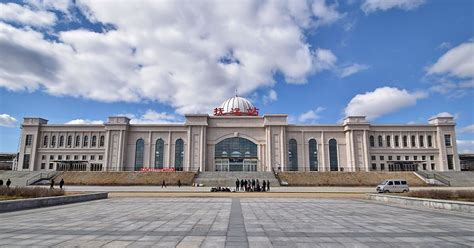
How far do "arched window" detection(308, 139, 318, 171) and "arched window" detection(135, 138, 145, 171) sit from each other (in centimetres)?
3872

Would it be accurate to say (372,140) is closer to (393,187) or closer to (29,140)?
(393,187)

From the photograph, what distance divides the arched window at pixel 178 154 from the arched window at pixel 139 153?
779 cm

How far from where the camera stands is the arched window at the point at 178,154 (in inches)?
2697

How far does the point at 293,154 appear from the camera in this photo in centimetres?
6912

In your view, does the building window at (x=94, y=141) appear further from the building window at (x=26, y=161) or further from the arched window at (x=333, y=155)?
the arched window at (x=333, y=155)

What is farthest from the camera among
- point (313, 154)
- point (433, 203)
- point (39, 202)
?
point (313, 154)

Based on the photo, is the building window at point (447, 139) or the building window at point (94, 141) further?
the building window at point (94, 141)

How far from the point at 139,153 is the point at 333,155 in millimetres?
45068

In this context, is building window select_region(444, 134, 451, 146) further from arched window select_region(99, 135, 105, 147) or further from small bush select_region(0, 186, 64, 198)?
arched window select_region(99, 135, 105, 147)

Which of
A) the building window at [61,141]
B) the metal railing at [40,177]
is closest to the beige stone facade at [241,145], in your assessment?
the building window at [61,141]

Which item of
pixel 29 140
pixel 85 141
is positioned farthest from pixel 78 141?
pixel 29 140

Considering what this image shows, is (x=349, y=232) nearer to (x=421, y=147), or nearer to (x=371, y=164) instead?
(x=371, y=164)

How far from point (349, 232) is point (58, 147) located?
76.8 m

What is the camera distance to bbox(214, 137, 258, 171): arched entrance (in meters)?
68.6
